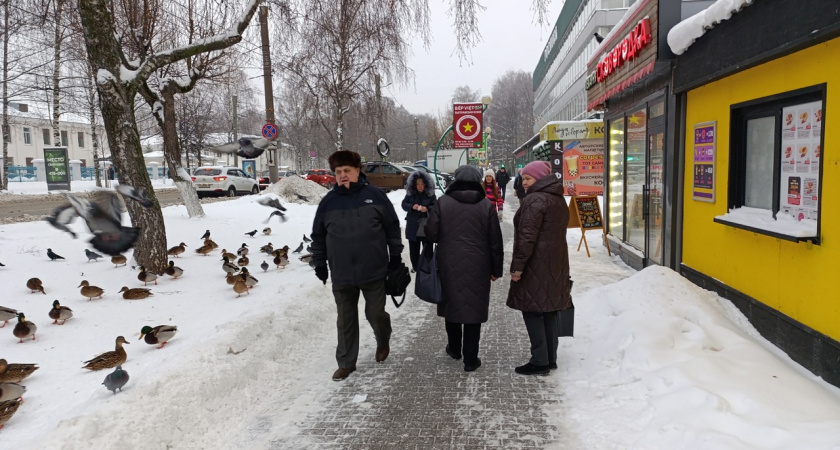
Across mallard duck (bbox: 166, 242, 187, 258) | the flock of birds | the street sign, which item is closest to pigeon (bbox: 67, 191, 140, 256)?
the flock of birds

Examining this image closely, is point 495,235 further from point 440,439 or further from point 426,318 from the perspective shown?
point 426,318

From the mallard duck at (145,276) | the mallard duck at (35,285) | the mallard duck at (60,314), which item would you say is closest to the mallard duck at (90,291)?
the mallard duck at (35,285)

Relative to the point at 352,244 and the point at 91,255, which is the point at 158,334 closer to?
the point at 352,244

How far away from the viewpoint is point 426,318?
Result: 6527 millimetres

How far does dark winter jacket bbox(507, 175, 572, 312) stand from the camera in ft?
14.3

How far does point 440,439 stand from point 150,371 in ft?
7.64

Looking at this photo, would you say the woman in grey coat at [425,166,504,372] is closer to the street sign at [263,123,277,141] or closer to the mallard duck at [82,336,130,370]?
the mallard duck at [82,336,130,370]

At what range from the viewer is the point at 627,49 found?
7719mm

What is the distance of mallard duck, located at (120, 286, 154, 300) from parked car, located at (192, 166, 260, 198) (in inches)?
775

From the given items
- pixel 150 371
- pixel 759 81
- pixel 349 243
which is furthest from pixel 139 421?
pixel 759 81

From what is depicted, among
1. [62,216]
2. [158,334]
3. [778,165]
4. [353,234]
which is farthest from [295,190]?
[778,165]

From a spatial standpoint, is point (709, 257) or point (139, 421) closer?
point (139, 421)

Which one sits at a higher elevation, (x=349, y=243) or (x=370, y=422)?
(x=349, y=243)

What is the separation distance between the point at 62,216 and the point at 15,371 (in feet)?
7.73
